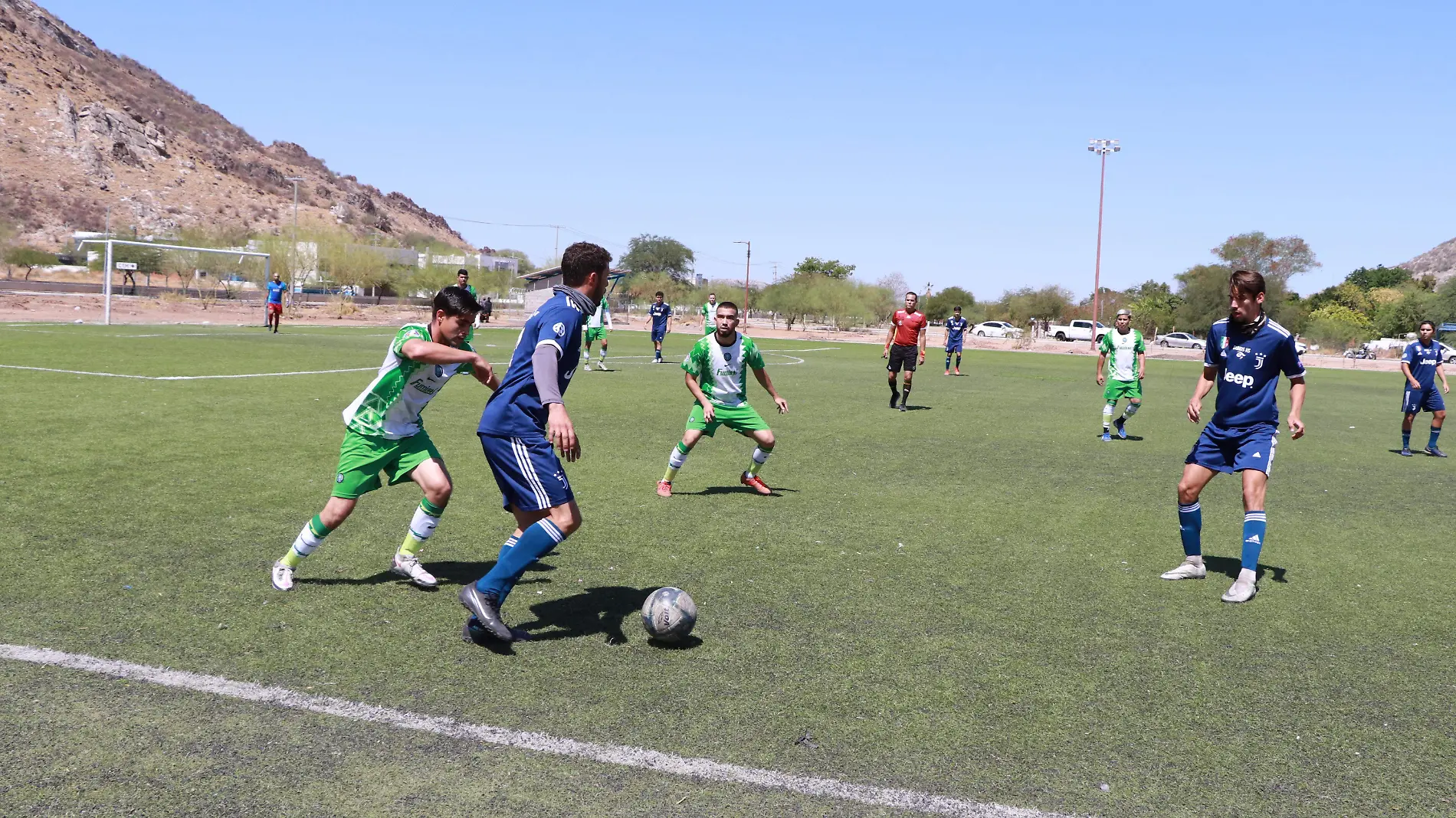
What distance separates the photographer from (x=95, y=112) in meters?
114

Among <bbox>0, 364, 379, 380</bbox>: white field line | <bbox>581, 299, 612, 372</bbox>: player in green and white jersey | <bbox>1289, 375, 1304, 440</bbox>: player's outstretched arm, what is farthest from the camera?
<bbox>581, 299, 612, 372</bbox>: player in green and white jersey

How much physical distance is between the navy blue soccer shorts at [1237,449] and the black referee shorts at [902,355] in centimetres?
1237

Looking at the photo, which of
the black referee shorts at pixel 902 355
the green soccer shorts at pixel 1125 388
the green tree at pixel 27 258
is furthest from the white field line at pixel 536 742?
the green tree at pixel 27 258

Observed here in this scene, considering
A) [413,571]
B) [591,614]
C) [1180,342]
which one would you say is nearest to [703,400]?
[413,571]

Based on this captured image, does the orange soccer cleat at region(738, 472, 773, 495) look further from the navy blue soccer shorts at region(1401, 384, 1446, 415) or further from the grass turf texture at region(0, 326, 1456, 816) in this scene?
the navy blue soccer shorts at region(1401, 384, 1446, 415)

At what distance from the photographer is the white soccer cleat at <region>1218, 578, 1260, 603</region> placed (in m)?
6.52

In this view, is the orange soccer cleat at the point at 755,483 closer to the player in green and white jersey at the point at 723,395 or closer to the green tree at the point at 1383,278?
the player in green and white jersey at the point at 723,395

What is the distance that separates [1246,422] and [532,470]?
15.3 feet

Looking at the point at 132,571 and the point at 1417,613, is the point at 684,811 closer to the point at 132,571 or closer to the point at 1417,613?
the point at 132,571

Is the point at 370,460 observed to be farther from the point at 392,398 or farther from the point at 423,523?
the point at 423,523

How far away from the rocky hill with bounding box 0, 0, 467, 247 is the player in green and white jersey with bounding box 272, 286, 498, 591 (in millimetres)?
108237

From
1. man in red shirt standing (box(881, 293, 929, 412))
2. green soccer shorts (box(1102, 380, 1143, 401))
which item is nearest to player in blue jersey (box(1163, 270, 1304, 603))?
green soccer shorts (box(1102, 380, 1143, 401))

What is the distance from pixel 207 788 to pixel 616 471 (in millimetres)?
7245

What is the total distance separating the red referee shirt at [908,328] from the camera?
19834mm
